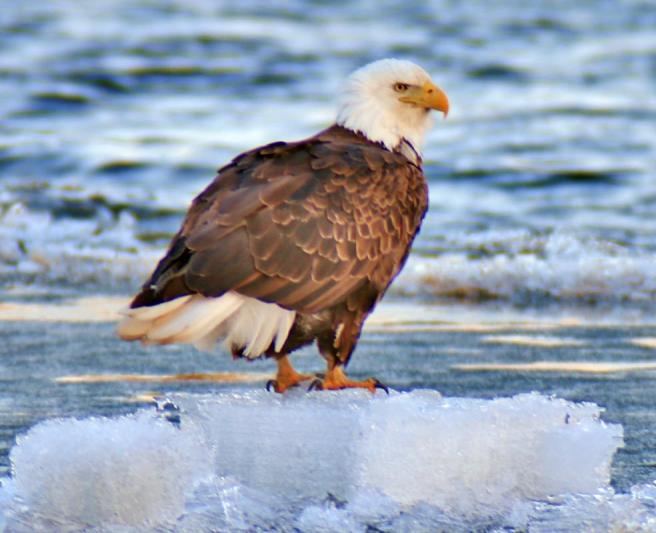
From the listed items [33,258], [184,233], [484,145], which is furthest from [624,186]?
[184,233]

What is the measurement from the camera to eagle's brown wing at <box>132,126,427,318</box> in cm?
471

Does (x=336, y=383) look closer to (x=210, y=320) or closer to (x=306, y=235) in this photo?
(x=306, y=235)

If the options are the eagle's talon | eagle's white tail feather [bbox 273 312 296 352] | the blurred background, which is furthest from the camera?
the blurred background

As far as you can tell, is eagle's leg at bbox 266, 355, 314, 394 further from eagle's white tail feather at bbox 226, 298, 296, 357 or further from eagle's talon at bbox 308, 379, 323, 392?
eagle's white tail feather at bbox 226, 298, 296, 357

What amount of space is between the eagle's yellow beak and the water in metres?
1.11

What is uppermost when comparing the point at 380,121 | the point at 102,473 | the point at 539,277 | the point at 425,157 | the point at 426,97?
the point at 426,97

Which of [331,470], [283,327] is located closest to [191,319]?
[283,327]

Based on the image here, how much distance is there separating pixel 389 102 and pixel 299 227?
845mm

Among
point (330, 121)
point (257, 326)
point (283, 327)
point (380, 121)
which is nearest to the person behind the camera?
point (257, 326)

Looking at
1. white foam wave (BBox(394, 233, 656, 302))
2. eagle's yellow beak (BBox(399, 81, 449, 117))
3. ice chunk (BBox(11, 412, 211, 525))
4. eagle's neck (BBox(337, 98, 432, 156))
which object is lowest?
ice chunk (BBox(11, 412, 211, 525))

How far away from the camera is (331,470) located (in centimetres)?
425

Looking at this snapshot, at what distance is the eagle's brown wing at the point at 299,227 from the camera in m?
4.71

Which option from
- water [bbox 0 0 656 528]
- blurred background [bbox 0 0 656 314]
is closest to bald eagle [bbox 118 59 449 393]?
water [bbox 0 0 656 528]

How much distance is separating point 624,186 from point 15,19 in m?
12.3
